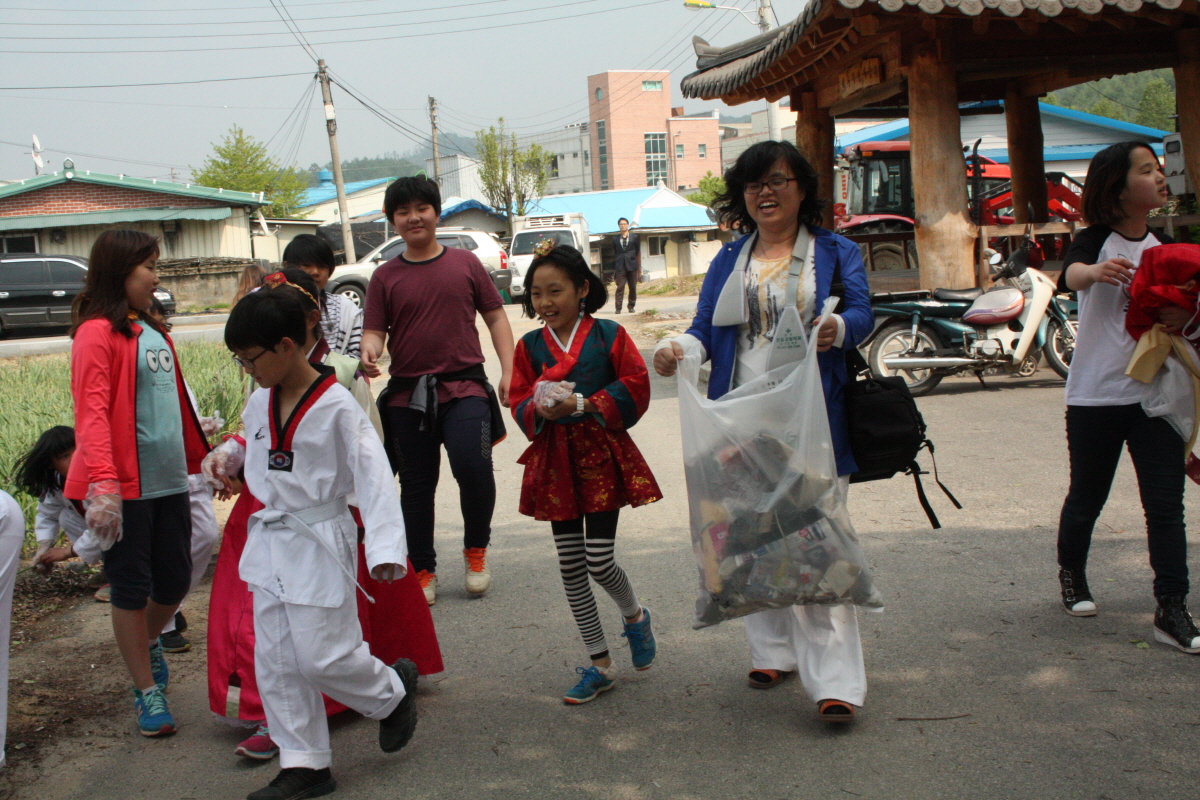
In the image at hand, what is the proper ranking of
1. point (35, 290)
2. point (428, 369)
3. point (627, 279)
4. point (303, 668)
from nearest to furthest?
point (303, 668), point (428, 369), point (627, 279), point (35, 290)

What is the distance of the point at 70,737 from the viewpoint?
3.45 meters

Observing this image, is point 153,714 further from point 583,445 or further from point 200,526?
point 583,445

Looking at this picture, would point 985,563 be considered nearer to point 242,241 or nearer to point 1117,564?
point 1117,564

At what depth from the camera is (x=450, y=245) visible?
21.1m

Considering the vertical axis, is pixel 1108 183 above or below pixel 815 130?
below

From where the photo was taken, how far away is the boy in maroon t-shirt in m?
4.57

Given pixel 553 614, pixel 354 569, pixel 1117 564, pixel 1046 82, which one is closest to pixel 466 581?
pixel 553 614

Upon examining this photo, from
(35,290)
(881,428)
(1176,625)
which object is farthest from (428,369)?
(35,290)

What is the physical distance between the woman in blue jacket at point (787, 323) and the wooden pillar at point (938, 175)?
639cm

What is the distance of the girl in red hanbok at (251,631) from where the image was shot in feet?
10.8

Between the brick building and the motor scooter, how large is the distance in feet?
263

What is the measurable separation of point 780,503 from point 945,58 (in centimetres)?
732

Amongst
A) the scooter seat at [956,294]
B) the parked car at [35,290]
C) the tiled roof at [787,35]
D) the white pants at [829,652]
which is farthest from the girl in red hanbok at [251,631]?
the parked car at [35,290]

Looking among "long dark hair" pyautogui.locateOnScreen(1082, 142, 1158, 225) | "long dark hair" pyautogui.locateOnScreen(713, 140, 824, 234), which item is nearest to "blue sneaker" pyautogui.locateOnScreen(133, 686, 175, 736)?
"long dark hair" pyautogui.locateOnScreen(713, 140, 824, 234)
